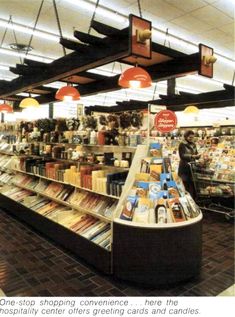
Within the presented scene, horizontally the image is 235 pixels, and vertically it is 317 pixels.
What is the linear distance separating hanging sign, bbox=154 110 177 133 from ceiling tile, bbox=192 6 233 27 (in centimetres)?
369

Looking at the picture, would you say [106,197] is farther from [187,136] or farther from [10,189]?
[10,189]

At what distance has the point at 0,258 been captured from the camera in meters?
4.05

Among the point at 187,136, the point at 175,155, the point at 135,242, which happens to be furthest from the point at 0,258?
the point at 175,155

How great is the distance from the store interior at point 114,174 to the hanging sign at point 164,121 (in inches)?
0.6

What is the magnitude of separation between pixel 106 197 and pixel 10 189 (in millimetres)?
3389

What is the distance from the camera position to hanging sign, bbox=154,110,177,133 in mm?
3634

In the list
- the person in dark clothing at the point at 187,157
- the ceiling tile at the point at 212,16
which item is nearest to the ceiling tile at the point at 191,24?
the ceiling tile at the point at 212,16

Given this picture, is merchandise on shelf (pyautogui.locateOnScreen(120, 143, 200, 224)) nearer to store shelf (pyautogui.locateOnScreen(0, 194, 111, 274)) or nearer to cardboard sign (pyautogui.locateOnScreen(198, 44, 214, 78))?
store shelf (pyautogui.locateOnScreen(0, 194, 111, 274))

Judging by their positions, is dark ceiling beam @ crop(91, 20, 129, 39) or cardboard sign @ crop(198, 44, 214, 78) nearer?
dark ceiling beam @ crop(91, 20, 129, 39)

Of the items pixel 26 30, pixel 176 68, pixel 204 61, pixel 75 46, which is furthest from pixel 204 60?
pixel 26 30

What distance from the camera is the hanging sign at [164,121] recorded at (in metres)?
3.63

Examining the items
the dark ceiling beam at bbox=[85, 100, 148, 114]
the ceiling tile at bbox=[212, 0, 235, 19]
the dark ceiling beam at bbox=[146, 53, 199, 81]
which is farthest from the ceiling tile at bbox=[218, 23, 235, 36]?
the dark ceiling beam at bbox=[85, 100, 148, 114]

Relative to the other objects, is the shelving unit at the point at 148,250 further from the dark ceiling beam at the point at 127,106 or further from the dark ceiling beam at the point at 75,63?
the dark ceiling beam at the point at 127,106

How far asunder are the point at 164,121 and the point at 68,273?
7.23ft
